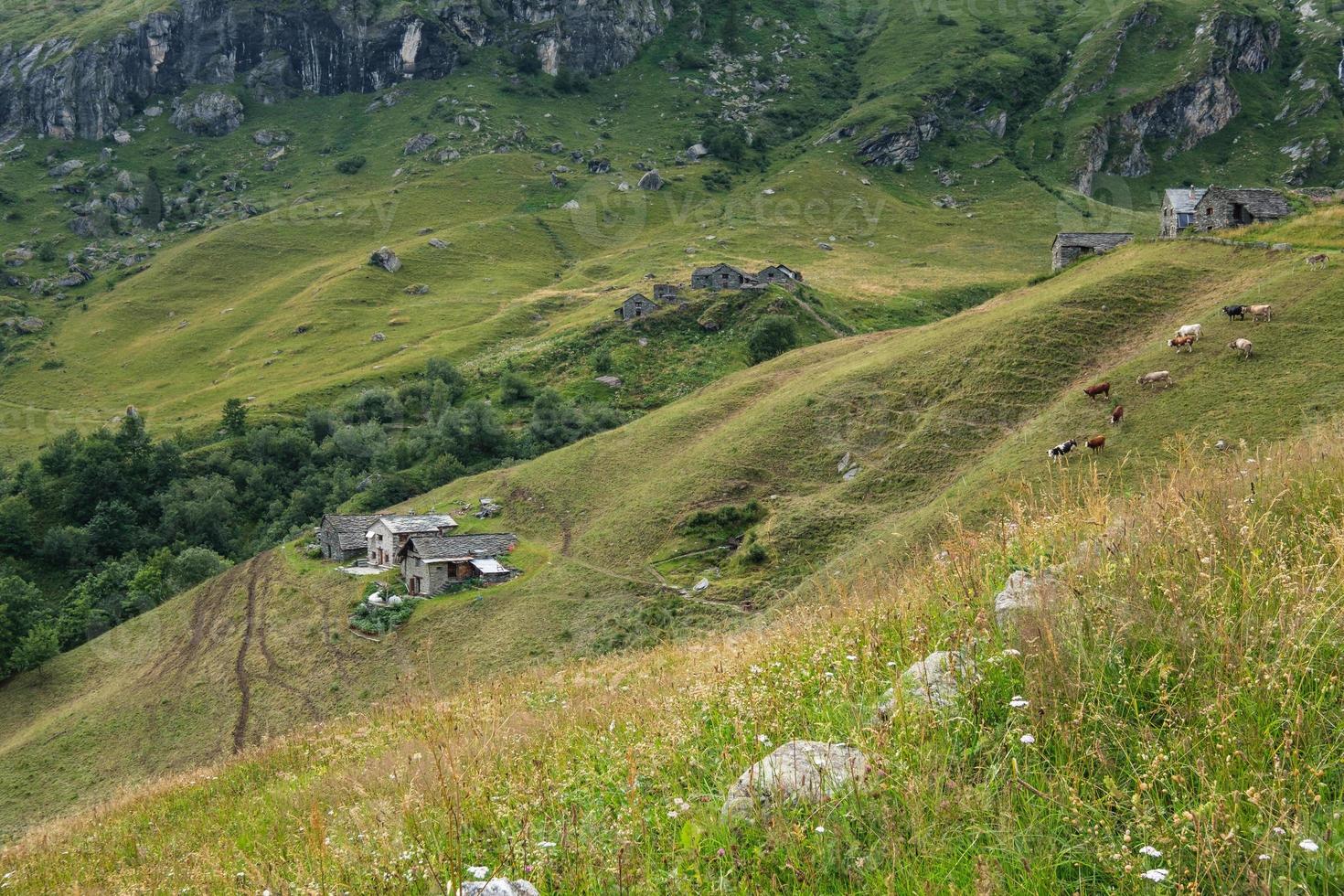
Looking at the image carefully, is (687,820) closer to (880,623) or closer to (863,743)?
(863,743)

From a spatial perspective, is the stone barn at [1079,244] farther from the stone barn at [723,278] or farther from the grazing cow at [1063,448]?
the stone barn at [723,278]

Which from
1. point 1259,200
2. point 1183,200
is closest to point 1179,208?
point 1183,200

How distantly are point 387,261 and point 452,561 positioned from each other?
419 feet

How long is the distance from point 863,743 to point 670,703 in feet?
8.33

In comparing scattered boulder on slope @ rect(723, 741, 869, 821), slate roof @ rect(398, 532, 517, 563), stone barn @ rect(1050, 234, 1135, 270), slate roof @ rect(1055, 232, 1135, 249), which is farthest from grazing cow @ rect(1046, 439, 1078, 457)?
slate roof @ rect(1055, 232, 1135, 249)

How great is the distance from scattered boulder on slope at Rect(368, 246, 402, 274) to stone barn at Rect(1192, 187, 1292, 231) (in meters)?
143

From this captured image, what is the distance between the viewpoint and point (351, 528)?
65750mm

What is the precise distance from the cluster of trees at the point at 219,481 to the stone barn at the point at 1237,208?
185 ft

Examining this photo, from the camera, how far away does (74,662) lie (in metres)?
61.7

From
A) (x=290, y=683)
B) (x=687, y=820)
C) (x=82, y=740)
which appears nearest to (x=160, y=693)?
(x=82, y=740)

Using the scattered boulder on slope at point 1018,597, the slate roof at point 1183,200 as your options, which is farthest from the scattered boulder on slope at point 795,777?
the slate roof at point 1183,200

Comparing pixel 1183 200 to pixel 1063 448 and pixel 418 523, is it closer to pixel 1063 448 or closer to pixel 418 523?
pixel 1063 448

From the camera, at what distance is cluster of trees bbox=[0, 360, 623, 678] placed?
266 feet

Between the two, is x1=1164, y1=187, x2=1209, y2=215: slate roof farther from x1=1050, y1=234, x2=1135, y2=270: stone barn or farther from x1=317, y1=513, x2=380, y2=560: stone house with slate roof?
x1=317, y1=513, x2=380, y2=560: stone house with slate roof
